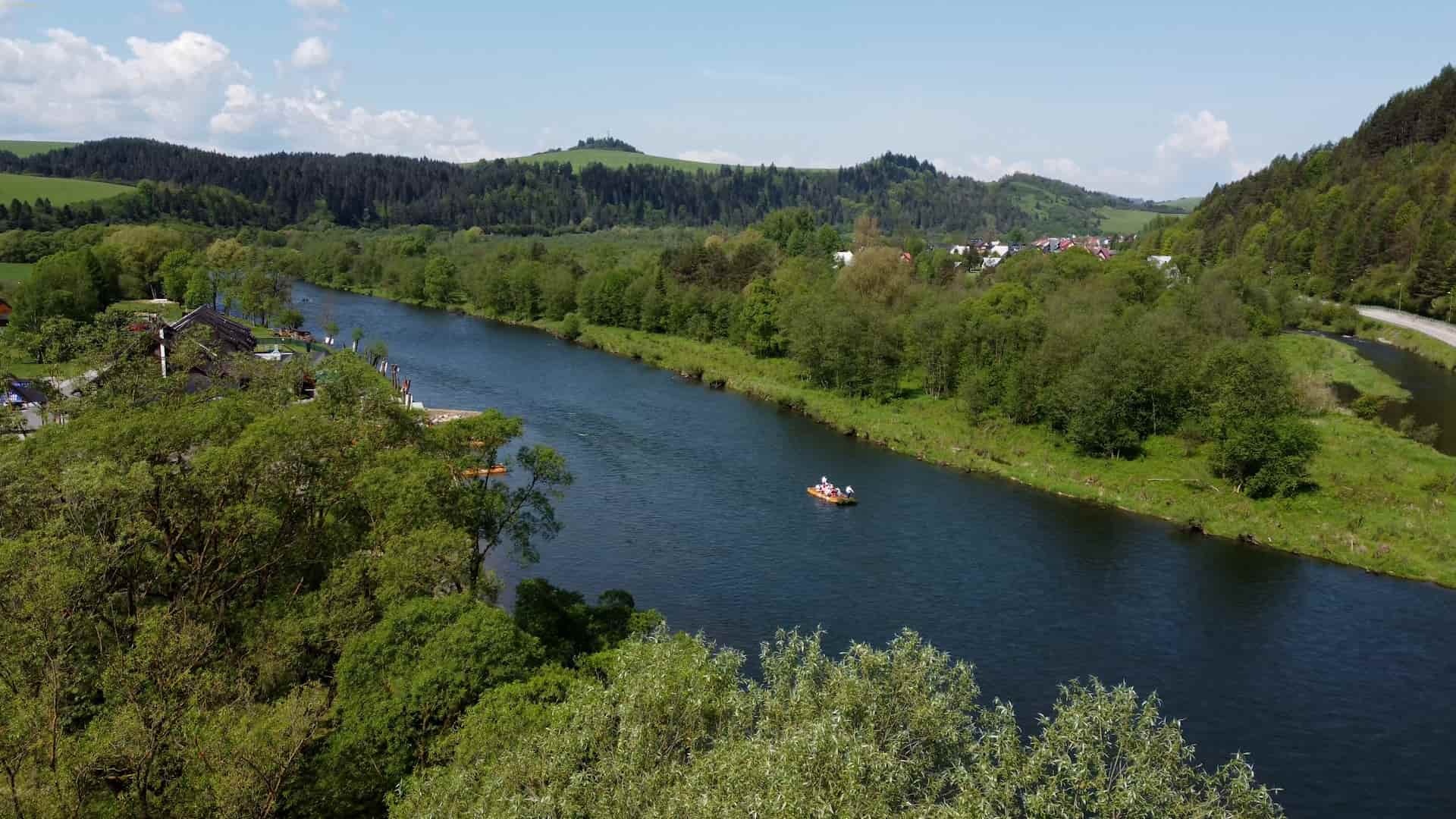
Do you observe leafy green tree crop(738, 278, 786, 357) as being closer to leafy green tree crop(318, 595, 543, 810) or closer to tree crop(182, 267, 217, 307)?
tree crop(182, 267, 217, 307)

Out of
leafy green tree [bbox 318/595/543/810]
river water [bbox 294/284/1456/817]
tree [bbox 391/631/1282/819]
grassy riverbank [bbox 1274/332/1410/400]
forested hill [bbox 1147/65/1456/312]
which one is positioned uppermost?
forested hill [bbox 1147/65/1456/312]

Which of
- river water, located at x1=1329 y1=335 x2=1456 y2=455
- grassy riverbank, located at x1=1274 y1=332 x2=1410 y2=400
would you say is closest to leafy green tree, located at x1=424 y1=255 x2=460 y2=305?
grassy riverbank, located at x1=1274 y1=332 x2=1410 y2=400

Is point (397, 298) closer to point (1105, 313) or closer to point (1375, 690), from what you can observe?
point (1105, 313)

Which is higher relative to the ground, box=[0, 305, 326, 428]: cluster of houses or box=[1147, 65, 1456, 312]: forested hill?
box=[1147, 65, 1456, 312]: forested hill

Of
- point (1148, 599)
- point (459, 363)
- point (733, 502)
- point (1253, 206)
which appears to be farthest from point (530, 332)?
point (1253, 206)

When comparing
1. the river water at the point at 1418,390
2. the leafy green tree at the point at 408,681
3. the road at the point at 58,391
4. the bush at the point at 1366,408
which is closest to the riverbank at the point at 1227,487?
the bush at the point at 1366,408
